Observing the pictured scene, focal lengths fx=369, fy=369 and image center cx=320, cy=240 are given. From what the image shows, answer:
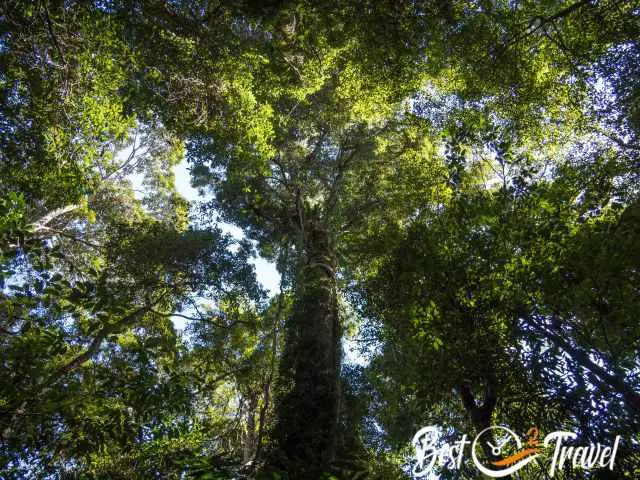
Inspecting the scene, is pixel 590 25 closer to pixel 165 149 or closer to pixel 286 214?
pixel 286 214

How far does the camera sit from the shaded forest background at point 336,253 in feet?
11.1

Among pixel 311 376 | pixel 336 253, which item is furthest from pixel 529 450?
pixel 336 253

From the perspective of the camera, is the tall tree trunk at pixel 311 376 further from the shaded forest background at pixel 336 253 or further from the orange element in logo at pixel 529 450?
the orange element in logo at pixel 529 450

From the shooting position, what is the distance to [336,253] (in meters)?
10.3

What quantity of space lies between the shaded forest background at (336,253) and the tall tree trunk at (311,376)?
4 cm

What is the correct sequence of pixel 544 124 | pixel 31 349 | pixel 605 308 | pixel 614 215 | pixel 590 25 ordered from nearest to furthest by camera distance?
pixel 31 349, pixel 605 308, pixel 614 215, pixel 590 25, pixel 544 124

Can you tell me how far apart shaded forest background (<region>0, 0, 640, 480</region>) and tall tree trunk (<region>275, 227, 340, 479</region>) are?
4cm

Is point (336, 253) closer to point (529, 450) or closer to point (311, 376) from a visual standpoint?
point (311, 376)

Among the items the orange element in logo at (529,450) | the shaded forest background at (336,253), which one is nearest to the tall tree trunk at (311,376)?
the shaded forest background at (336,253)

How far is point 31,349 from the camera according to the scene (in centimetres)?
302

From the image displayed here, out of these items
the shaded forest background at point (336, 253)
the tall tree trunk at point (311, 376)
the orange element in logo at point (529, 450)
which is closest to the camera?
the shaded forest background at point (336, 253)

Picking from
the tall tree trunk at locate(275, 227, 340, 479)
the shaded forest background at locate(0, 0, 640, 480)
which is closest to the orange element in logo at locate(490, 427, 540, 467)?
the shaded forest background at locate(0, 0, 640, 480)

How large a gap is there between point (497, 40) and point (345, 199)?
6.96 meters

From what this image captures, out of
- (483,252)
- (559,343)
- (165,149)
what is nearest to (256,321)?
(483,252)
